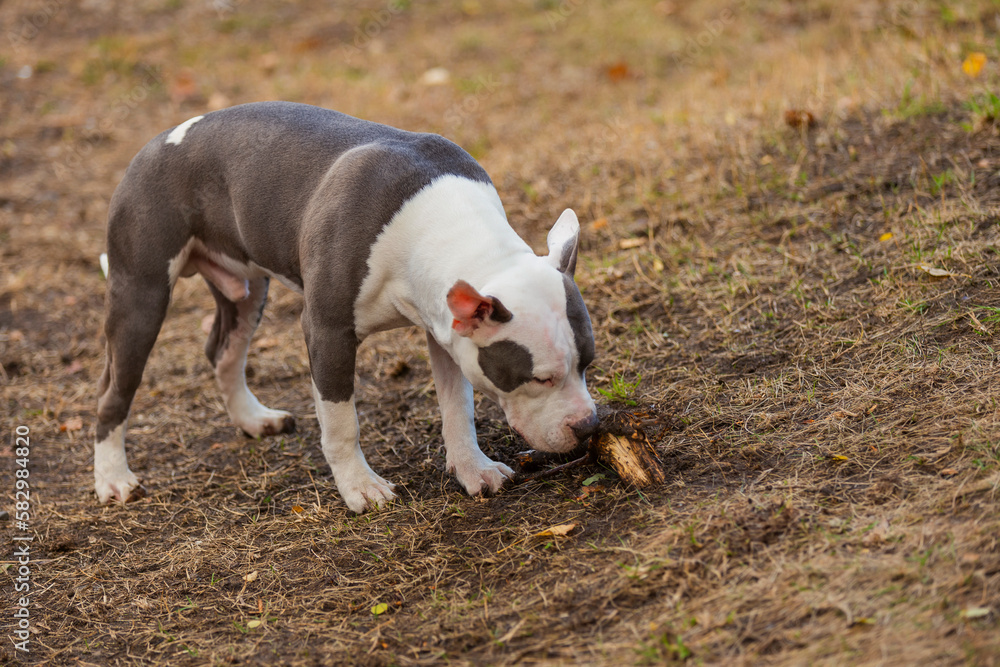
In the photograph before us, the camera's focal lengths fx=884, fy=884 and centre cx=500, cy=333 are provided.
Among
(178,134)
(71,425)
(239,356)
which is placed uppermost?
(178,134)

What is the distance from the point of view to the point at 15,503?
14.1 feet

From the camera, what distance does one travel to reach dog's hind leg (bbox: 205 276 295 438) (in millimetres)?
4629

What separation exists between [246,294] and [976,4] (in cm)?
680

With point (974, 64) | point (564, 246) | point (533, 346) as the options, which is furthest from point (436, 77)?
point (533, 346)

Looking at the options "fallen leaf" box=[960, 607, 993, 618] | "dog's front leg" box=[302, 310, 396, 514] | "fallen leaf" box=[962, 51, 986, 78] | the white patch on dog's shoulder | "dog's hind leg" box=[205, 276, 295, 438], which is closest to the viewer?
"fallen leaf" box=[960, 607, 993, 618]

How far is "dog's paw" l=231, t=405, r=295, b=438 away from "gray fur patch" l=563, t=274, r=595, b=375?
2102mm

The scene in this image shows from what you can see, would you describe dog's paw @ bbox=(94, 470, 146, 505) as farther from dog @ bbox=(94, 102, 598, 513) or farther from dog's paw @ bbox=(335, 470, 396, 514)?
dog's paw @ bbox=(335, 470, 396, 514)

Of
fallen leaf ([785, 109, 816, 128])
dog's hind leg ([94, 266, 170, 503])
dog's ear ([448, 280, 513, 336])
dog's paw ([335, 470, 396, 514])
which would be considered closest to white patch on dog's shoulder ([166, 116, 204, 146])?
dog's hind leg ([94, 266, 170, 503])

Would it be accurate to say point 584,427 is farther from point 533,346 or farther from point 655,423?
point 655,423

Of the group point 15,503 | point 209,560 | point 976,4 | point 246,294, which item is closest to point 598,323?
point 246,294

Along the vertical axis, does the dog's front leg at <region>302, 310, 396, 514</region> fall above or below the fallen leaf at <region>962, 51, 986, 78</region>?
below

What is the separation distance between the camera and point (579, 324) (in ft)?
10.4

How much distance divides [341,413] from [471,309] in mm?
985

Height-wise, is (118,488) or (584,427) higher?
(584,427)
